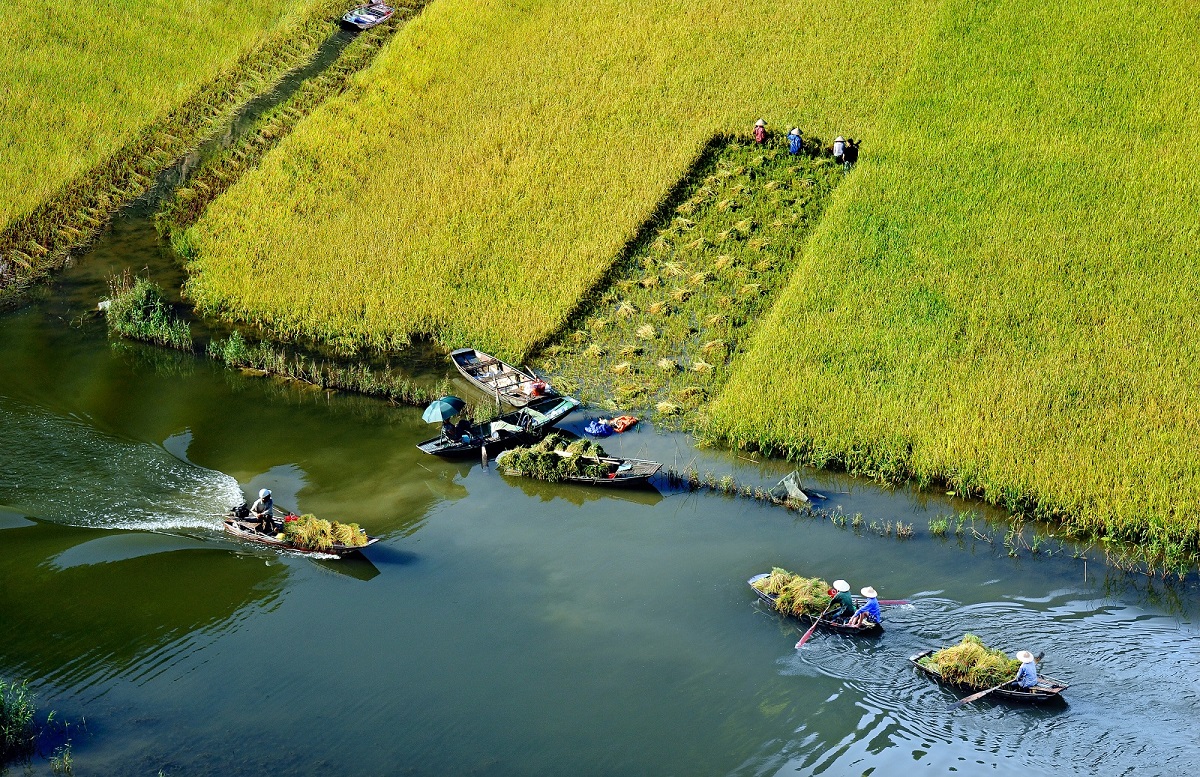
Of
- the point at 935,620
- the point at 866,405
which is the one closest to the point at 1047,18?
the point at 866,405

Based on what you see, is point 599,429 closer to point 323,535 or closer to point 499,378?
point 499,378

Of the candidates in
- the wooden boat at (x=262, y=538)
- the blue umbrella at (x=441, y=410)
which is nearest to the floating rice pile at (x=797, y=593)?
the wooden boat at (x=262, y=538)

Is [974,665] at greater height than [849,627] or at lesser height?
greater

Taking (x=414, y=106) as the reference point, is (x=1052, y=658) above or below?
below

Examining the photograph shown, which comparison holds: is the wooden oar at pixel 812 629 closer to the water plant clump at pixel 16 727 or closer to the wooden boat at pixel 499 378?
the wooden boat at pixel 499 378

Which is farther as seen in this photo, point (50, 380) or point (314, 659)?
point (50, 380)

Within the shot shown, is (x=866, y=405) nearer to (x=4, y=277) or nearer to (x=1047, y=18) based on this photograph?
(x=1047, y=18)

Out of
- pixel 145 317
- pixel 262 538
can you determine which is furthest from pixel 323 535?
pixel 145 317
